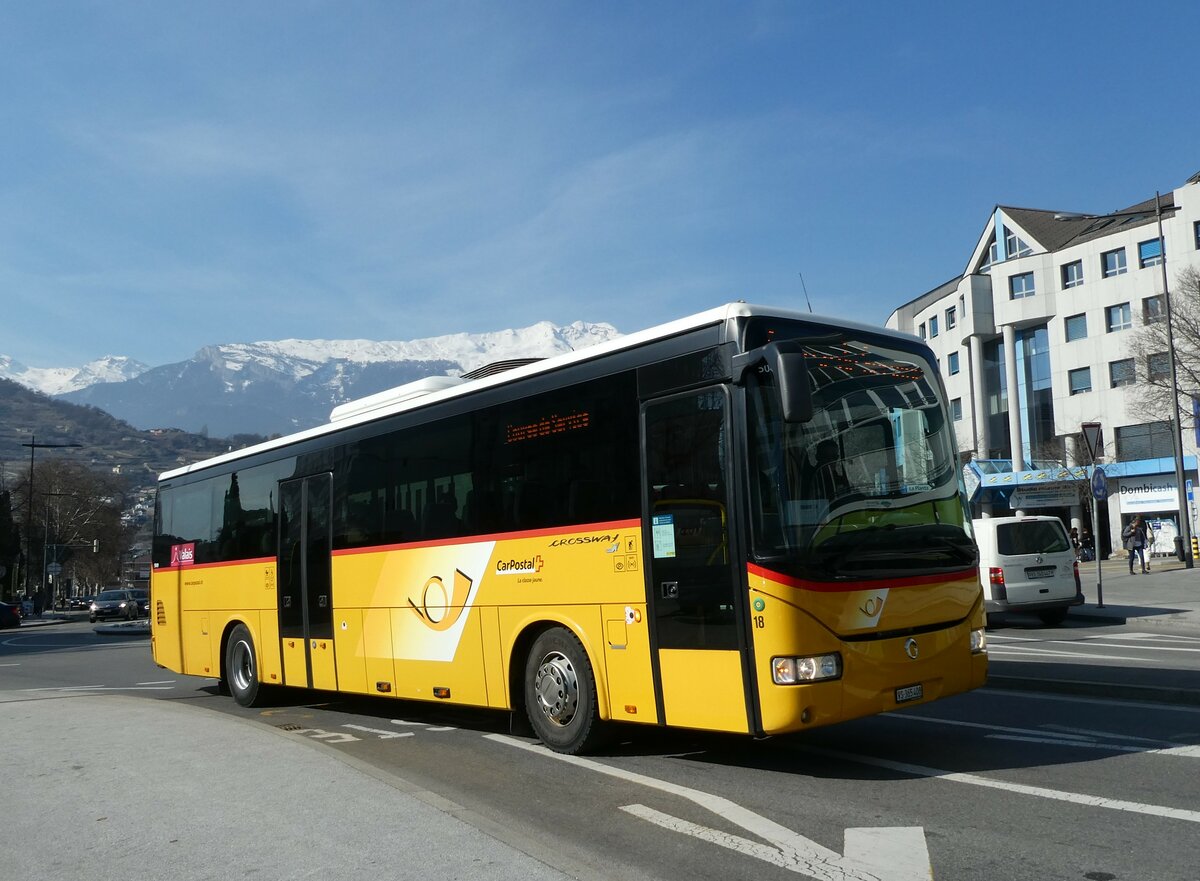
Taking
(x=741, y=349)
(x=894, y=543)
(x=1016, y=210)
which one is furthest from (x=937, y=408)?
(x=1016, y=210)

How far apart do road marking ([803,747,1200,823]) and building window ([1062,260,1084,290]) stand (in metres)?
59.9

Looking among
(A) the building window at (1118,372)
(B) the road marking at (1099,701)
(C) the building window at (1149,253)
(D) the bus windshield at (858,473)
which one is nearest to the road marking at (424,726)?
(D) the bus windshield at (858,473)

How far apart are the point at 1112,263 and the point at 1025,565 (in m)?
46.7

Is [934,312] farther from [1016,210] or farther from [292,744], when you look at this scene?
[292,744]

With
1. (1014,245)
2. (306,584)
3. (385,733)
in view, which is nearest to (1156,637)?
(385,733)

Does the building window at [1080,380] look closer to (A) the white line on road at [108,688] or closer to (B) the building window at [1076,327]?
(B) the building window at [1076,327]

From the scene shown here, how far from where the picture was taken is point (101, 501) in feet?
306

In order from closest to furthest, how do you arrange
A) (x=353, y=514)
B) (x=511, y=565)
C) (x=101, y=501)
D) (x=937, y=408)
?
(x=937, y=408)
(x=511, y=565)
(x=353, y=514)
(x=101, y=501)

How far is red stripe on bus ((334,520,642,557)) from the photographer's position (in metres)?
8.19

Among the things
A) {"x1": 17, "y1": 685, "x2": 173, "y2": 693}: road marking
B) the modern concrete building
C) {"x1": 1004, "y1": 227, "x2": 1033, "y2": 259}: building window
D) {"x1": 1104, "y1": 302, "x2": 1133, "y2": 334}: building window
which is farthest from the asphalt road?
{"x1": 1004, "y1": 227, "x2": 1033, "y2": 259}: building window

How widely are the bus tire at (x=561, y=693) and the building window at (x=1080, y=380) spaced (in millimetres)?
58630

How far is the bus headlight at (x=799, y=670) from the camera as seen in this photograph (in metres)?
6.86

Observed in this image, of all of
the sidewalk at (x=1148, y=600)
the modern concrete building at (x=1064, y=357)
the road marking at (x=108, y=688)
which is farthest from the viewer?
the modern concrete building at (x=1064, y=357)

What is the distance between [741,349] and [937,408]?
194 cm
